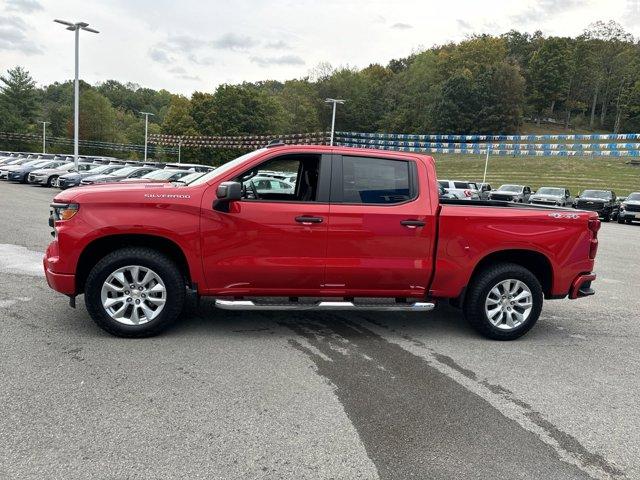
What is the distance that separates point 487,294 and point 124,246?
371 cm

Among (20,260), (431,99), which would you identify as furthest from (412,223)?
(431,99)

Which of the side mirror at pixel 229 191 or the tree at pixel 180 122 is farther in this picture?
the tree at pixel 180 122

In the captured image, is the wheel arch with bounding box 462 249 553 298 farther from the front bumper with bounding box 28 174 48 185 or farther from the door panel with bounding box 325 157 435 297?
the front bumper with bounding box 28 174 48 185

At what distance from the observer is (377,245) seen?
5219 mm

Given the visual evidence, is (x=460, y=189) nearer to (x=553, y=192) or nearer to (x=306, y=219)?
(x=553, y=192)

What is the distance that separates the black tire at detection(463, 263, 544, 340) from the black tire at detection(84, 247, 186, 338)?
2.96m

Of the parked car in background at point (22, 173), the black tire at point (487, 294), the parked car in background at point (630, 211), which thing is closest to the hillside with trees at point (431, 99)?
the parked car in background at point (22, 173)

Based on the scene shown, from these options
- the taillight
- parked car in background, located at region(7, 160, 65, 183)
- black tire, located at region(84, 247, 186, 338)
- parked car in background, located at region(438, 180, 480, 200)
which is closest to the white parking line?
black tire, located at region(84, 247, 186, 338)

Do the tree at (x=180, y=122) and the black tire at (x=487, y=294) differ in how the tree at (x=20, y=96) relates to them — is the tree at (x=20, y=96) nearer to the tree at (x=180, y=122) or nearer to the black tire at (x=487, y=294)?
the tree at (x=180, y=122)

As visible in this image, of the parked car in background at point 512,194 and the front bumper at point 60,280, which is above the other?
the parked car in background at point 512,194

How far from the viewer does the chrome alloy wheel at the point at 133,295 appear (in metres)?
5.00

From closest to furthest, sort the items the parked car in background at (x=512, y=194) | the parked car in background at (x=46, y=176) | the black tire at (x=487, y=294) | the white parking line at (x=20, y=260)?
the black tire at (x=487, y=294) < the white parking line at (x=20, y=260) < the parked car in background at (x=46, y=176) < the parked car in background at (x=512, y=194)

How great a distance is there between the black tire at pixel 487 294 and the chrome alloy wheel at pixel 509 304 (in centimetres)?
4

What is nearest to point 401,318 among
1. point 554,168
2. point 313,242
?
point 313,242
